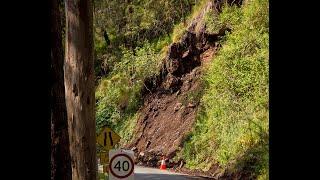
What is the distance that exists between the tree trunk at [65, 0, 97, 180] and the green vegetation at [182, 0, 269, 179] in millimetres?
10282

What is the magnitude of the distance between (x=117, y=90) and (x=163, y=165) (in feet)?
39.3

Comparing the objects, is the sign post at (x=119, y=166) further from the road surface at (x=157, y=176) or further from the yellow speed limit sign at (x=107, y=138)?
the road surface at (x=157, y=176)

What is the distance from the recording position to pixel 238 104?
22.6 meters

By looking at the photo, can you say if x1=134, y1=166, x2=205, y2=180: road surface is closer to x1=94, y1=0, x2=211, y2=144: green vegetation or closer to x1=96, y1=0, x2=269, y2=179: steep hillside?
x1=96, y1=0, x2=269, y2=179: steep hillside

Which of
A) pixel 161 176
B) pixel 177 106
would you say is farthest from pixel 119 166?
pixel 177 106

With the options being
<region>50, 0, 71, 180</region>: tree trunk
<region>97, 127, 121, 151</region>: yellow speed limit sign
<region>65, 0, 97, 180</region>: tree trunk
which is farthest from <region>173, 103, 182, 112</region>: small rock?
<region>50, 0, 71, 180</region>: tree trunk

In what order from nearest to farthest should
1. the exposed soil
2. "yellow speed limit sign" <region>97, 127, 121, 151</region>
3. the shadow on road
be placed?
"yellow speed limit sign" <region>97, 127, 121, 151</region>
the shadow on road
the exposed soil

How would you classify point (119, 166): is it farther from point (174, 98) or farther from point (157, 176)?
point (174, 98)

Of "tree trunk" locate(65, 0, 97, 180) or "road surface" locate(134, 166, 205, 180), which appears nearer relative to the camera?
"tree trunk" locate(65, 0, 97, 180)

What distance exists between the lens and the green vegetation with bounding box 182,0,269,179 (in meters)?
20.1

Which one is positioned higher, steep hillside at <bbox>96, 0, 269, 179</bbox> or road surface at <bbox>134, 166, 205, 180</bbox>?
steep hillside at <bbox>96, 0, 269, 179</bbox>

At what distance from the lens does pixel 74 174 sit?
887cm

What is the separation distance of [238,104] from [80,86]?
14.7 metres
